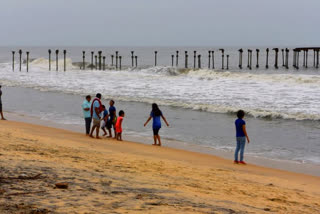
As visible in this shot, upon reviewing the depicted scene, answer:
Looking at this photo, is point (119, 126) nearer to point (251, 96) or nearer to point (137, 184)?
point (137, 184)

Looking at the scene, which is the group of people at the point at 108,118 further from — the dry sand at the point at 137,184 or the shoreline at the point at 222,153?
the dry sand at the point at 137,184

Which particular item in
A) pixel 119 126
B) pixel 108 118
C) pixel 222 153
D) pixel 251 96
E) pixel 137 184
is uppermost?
pixel 251 96

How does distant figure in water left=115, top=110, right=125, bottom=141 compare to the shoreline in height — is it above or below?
above

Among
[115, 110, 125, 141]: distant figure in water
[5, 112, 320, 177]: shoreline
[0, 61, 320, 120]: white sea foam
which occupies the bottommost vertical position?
[5, 112, 320, 177]: shoreline

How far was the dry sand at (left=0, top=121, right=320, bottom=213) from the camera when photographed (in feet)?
18.0

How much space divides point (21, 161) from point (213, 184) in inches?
125

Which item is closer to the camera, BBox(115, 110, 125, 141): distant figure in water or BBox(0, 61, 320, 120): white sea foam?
BBox(115, 110, 125, 141): distant figure in water

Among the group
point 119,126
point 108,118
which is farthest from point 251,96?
point 119,126

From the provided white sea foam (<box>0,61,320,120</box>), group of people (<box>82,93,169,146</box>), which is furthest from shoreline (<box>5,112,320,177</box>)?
white sea foam (<box>0,61,320,120</box>)

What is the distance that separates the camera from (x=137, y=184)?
6777 mm

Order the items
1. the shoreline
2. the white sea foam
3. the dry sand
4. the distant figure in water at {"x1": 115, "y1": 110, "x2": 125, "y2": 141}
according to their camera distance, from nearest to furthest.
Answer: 1. the dry sand
2. the shoreline
3. the distant figure in water at {"x1": 115, "y1": 110, "x2": 125, "y2": 141}
4. the white sea foam

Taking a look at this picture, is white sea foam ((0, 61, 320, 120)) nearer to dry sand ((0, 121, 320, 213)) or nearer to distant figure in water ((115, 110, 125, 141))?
distant figure in water ((115, 110, 125, 141))

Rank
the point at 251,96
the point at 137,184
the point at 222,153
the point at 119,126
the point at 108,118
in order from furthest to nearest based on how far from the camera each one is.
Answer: the point at 251,96
the point at 108,118
the point at 119,126
the point at 222,153
the point at 137,184

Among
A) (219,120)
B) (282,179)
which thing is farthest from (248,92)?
(282,179)
